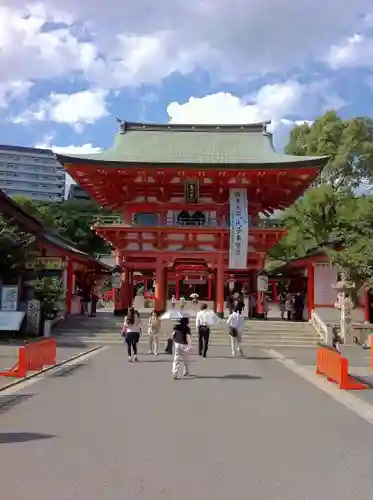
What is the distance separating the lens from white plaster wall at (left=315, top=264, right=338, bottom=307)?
3094 centimetres

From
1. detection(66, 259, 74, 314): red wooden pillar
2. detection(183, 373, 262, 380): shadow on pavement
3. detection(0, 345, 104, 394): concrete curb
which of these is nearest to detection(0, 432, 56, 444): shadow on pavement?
detection(0, 345, 104, 394): concrete curb

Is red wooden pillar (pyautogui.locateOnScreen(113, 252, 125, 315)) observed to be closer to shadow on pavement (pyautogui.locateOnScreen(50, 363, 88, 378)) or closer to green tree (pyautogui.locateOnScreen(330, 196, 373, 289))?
green tree (pyautogui.locateOnScreen(330, 196, 373, 289))

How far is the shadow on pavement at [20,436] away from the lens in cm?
686

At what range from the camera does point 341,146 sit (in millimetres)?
44438

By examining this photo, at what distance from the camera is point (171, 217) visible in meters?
32.1

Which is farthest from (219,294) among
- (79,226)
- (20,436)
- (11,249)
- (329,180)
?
(79,226)

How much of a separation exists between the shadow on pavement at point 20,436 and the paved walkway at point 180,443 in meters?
0.01

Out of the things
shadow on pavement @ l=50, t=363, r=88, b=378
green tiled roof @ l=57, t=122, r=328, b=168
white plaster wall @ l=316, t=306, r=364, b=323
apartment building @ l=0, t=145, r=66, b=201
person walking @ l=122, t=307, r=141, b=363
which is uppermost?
apartment building @ l=0, t=145, r=66, b=201

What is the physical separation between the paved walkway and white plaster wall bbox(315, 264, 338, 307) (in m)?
19.5

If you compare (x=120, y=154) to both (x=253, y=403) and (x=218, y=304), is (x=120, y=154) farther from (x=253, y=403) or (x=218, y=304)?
(x=253, y=403)

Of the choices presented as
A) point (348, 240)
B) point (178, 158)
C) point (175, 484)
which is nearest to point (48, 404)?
point (175, 484)

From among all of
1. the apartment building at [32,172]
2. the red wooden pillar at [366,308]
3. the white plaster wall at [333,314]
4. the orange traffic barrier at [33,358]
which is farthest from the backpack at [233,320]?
the apartment building at [32,172]

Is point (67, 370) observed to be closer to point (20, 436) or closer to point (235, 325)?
point (235, 325)

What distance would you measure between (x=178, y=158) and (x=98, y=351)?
629 inches
